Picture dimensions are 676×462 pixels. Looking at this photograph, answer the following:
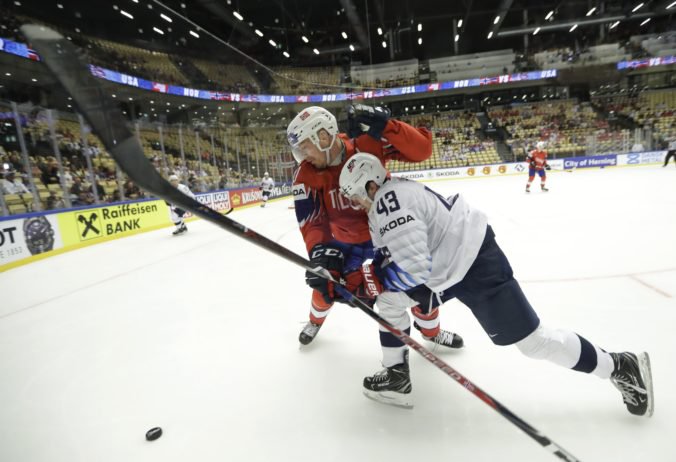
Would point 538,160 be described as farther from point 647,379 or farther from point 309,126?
point 309,126

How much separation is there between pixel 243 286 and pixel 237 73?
1906cm

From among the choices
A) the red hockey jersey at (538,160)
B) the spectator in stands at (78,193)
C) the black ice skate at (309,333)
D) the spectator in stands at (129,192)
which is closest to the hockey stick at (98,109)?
the black ice skate at (309,333)

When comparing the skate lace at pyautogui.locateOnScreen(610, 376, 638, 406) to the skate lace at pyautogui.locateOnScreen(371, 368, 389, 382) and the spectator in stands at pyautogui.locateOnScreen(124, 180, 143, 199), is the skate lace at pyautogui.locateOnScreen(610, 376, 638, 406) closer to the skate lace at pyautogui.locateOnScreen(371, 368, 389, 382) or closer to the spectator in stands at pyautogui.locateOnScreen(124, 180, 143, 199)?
the skate lace at pyautogui.locateOnScreen(371, 368, 389, 382)

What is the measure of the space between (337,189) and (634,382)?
57.2 inches

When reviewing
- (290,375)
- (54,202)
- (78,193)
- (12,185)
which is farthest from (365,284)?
(78,193)

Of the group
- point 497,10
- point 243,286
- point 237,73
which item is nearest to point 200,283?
point 243,286

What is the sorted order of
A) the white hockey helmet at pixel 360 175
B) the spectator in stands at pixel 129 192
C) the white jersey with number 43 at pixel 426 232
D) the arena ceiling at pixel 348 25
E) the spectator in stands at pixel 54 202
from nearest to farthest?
the white jersey with number 43 at pixel 426 232 → the white hockey helmet at pixel 360 175 → the spectator in stands at pixel 54 202 → the spectator in stands at pixel 129 192 → the arena ceiling at pixel 348 25

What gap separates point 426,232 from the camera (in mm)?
1276

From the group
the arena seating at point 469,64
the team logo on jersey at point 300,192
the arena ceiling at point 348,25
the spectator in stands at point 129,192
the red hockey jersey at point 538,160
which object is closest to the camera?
the team logo on jersey at point 300,192

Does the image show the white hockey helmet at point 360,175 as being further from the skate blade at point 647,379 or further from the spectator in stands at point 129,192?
the spectator in stands at point 129,192

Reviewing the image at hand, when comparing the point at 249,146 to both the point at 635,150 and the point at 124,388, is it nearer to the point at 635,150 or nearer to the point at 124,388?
the point at 124,388

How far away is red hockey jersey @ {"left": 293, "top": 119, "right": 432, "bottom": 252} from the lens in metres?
1.77

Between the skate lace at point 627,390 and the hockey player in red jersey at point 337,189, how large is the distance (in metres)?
0.73

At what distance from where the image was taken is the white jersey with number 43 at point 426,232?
1.23 metres
